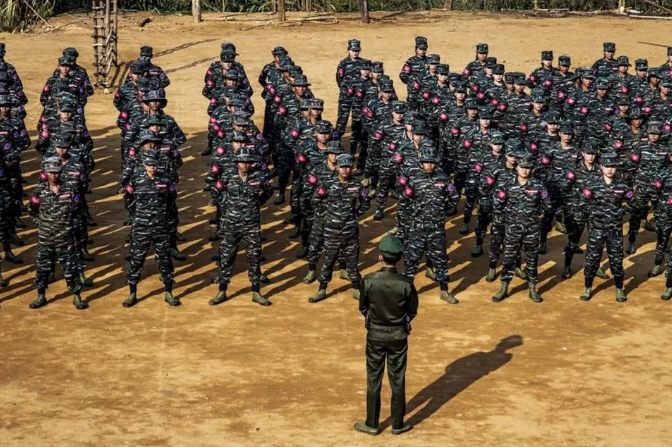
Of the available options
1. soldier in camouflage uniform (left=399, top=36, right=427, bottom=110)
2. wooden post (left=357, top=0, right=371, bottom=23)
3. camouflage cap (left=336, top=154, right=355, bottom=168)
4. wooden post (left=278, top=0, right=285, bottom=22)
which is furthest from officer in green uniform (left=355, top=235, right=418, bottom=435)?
wooden post (left=357, top=0, right=371, bottom=23)

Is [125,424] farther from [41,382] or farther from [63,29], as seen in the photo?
[63,29]

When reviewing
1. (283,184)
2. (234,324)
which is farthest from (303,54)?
(234,324)

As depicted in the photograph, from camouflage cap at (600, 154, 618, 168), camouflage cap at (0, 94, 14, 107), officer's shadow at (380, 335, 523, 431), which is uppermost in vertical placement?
camouflage cap at (0, 94, 14, 107)

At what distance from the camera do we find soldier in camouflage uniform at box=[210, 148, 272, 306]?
644 inches

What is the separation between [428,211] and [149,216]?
3.66 meters

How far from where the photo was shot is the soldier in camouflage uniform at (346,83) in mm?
22875

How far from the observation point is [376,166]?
21.4 metres

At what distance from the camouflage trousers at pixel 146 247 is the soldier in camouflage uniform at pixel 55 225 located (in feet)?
2.39

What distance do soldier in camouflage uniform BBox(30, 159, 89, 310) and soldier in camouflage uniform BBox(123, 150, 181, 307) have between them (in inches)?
28.2

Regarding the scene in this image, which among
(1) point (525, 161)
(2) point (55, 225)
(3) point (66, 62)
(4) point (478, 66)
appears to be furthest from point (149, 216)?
(4) point (478, 66)

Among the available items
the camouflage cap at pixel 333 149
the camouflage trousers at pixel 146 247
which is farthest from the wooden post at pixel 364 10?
the camouflage trousers at pixel 146 247

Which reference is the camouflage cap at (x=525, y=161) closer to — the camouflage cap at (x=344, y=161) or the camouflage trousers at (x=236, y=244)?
the camouflage cap at (x=344, y=161)

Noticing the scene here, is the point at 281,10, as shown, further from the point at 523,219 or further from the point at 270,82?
the point at 523,219

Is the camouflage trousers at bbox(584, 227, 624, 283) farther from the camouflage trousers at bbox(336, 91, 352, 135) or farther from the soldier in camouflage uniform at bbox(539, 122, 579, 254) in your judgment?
the camouflage trousers at bbox(336, 91, 352, 135)
